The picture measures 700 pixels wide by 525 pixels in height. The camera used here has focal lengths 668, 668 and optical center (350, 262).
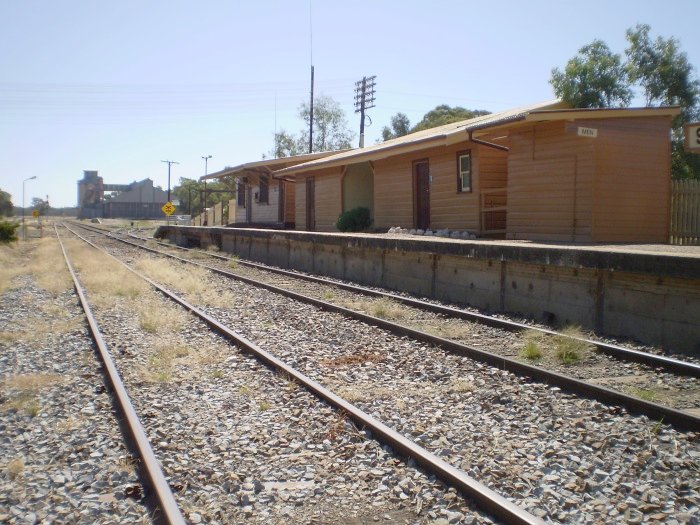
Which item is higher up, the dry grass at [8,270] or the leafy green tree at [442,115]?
the leafy green tree at [442,115]

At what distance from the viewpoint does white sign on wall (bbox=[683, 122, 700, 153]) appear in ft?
26.9

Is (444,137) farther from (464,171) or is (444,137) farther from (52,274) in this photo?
(52,274)

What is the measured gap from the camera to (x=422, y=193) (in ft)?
65.6

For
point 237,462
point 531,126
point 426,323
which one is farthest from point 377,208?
point 237,462

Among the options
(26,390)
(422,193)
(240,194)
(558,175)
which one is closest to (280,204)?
(240,194)

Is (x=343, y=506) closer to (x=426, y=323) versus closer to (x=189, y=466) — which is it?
(x=189, y=466)

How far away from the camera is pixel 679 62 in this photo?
2525cm

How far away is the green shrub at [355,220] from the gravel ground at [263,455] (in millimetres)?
15637

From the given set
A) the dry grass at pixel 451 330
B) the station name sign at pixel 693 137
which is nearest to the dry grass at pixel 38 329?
the dry grass at pixel 451 330

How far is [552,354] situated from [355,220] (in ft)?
52.3

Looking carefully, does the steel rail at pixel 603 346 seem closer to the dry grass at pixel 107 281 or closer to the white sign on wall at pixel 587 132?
the white sign on wall at pixel 587 132

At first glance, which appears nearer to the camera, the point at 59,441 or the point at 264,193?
the point at 59,441

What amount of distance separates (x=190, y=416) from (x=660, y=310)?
5.79 metres

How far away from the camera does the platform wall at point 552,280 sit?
314 inches
